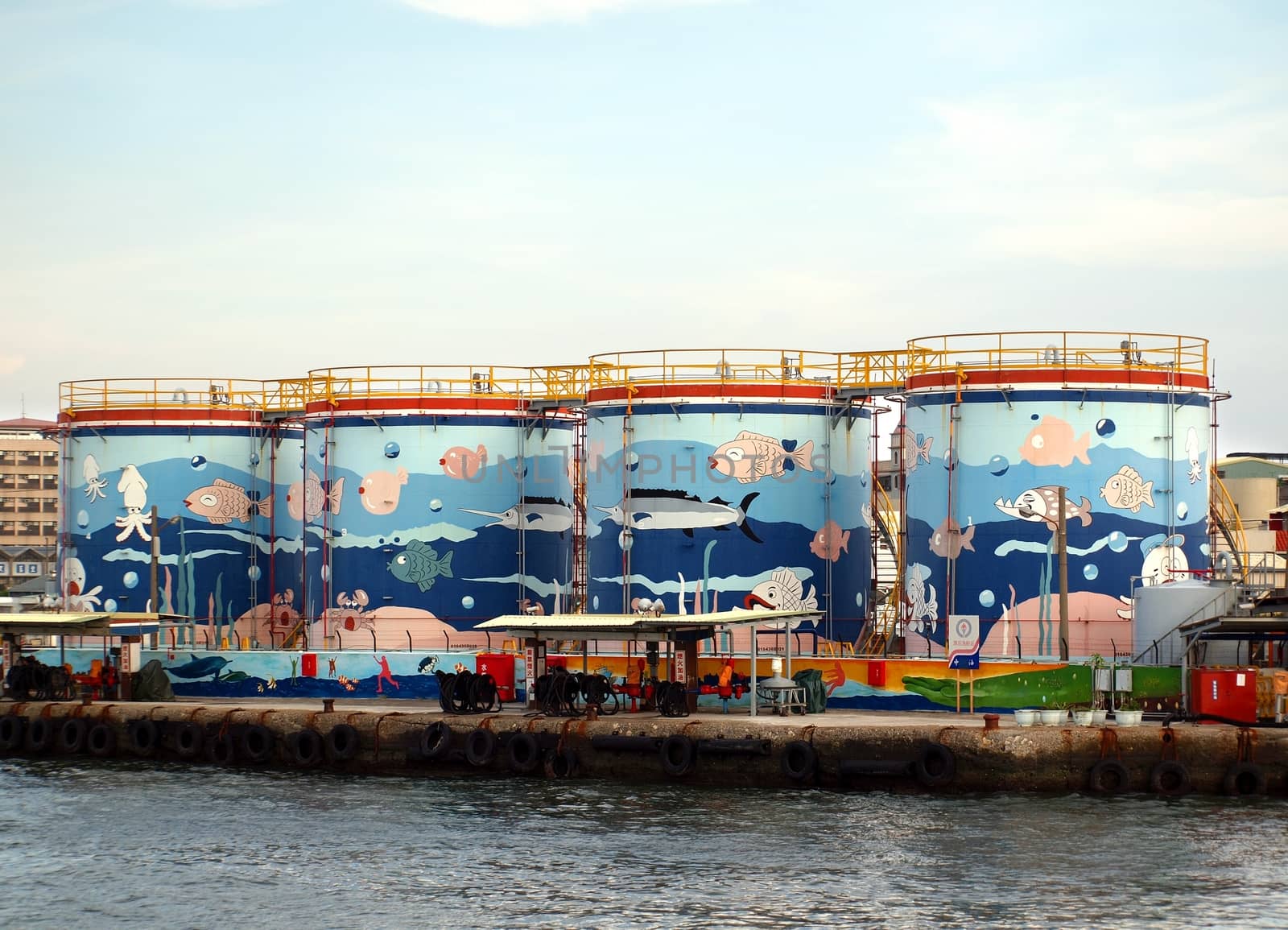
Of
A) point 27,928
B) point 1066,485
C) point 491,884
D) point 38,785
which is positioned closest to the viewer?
point 27,928

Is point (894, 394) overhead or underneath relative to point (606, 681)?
overhead

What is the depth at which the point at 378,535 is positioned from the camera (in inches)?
2857

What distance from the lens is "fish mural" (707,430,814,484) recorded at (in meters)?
66.0

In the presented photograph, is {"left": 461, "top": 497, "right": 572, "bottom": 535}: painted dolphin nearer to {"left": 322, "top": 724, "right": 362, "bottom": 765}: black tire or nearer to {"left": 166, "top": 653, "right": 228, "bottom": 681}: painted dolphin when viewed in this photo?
{"left": 166, "top": 653, "right": 228, "bottom": 681}: painted dolphin

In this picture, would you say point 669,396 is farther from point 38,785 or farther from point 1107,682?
point 38,785

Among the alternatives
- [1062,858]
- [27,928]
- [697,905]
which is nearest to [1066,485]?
[1062,858]

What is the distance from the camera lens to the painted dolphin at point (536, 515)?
243 feet

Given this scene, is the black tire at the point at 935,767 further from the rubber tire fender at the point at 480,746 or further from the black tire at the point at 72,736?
the black tire at the point at 72,736

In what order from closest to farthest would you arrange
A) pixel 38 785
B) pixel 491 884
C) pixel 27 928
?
pixel 27 928 < pixel 491 884 < pixel 38 785

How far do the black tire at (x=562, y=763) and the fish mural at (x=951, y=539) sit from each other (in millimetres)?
17372

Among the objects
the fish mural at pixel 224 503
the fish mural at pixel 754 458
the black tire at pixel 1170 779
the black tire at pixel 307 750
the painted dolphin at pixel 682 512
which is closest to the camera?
the black tire at pixel 1170 779

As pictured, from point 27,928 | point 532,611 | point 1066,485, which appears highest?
point 1066,485

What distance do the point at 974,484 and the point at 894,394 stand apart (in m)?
5.94

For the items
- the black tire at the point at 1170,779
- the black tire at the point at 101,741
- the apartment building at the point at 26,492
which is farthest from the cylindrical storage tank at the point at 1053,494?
the apartment building at the point at 26,492
